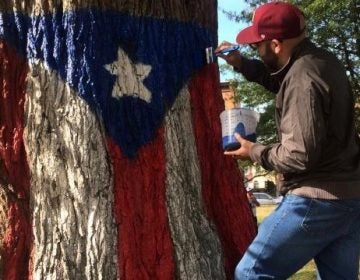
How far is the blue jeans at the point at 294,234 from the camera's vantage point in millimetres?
2822

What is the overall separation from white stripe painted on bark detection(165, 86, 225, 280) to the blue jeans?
39 cm

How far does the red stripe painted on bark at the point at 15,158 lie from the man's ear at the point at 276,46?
1331 millimetres

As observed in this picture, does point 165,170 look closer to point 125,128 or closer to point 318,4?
point 125,128

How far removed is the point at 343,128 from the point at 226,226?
1012 millimetres

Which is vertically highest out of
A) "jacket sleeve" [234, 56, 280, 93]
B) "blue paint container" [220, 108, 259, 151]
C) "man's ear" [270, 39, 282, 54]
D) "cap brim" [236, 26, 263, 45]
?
"cap brim" [236, 26, 263, 45]

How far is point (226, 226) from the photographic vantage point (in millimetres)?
3520

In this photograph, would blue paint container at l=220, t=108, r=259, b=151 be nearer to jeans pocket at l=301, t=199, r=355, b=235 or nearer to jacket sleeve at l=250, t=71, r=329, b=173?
jacket sleeve at l=250, t=71, r=329, b=173

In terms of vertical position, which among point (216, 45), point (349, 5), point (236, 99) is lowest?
point (236, 99)

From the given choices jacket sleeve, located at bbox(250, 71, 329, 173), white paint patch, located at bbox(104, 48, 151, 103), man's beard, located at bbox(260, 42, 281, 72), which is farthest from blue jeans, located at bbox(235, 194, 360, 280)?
white paint patch, located at bbox(104, 48, 151, 103)

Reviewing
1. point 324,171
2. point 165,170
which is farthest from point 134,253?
point 324,171

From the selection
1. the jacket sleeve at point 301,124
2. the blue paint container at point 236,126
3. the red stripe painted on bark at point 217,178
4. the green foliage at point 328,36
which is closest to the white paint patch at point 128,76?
the red stripe painted on bark at point 217,178

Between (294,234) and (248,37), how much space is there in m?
1.01

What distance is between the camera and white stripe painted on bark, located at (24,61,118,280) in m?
3.12

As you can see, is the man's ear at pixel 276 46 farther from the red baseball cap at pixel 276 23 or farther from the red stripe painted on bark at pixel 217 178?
the red stripe painted on bark at pixel 217 178
